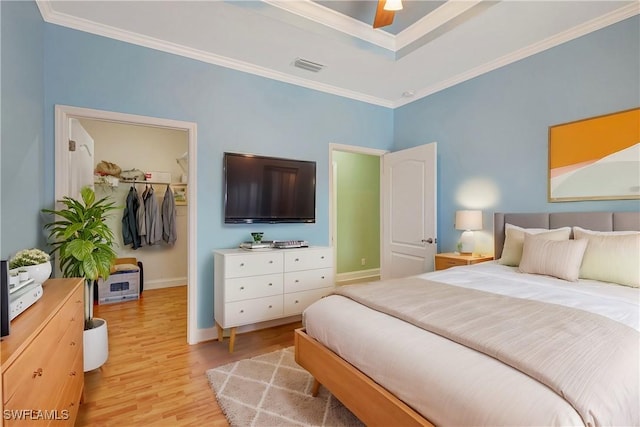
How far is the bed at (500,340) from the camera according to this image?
91 cm

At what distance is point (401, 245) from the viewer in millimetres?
3896

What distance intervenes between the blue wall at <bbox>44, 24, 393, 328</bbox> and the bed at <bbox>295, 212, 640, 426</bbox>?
1606 mm

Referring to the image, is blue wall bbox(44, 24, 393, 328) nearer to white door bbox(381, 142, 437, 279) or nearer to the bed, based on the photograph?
white door bbox(381, 142, 437, 279)

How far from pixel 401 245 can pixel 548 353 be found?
2.89 meters

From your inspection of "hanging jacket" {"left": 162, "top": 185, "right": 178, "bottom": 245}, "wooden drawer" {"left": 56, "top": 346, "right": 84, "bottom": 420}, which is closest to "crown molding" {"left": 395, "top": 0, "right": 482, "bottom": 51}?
"wooden drawer" {"left": 56, "top": 346, "right": 84, "bottom": 420}

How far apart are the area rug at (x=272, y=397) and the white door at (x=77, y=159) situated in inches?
76.4

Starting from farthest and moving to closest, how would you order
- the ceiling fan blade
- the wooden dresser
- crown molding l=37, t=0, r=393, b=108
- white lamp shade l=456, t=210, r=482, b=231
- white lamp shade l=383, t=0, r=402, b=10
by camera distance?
white lamp shade l=456, t=210, r=482, b=231
crown molding l=37, t=0, r=393, b=108
the ceiling fan blade
white lamp shade l=383, t=0, r=402, b=10
the wooden dresser

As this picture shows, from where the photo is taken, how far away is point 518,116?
296 cm

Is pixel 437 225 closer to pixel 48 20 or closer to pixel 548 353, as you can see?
pixel 548 353

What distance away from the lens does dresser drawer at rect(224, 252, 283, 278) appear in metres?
2.62

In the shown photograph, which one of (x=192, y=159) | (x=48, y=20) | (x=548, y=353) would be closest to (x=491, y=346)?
(x=548, y=353)

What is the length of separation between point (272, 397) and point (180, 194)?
13.0 ft

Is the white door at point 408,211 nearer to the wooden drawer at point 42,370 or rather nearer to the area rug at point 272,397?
the area rug at point 272,397

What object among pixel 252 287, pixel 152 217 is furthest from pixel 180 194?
pixel 252 287
